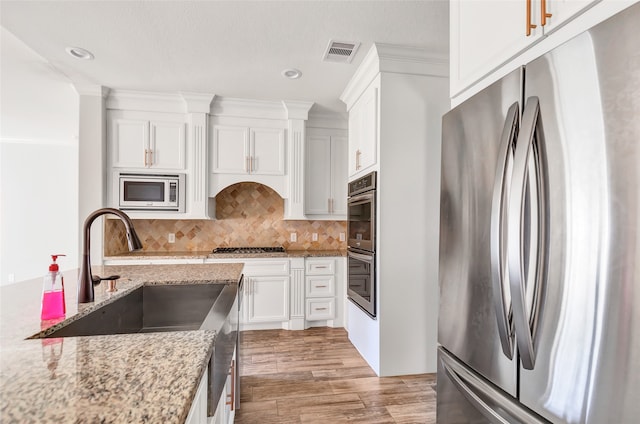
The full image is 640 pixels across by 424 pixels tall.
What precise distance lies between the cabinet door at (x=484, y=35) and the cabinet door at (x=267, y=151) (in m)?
2.55

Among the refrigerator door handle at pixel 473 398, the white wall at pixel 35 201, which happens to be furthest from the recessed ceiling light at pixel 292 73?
the white wall at pixel 35 201

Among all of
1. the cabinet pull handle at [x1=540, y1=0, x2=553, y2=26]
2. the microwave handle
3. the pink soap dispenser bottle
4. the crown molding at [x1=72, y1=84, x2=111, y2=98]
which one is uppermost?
the crown molding at [x1=72, y1=84, x2=111, y2=98]

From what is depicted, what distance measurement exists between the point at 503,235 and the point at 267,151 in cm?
311

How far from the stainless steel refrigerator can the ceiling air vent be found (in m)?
1.62

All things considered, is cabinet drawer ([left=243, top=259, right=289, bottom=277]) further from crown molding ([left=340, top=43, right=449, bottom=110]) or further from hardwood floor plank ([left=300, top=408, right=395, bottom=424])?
crown molding ([left=340, top=43, right=449, bottom=110])

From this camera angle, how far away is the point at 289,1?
1.98 m

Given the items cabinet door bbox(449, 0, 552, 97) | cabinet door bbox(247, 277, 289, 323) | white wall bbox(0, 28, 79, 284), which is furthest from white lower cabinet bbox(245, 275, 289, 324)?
white wall bbox(0, 28, 79, 284)

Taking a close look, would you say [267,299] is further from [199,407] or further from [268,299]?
[199,407]

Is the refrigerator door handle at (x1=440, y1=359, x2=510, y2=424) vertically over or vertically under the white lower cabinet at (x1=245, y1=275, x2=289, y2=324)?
over

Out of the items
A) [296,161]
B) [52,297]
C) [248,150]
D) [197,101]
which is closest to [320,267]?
[296,161]

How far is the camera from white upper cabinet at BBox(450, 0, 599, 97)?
0.91 meters

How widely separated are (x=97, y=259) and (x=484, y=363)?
3555mm

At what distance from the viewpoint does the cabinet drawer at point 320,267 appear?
3.65 metres

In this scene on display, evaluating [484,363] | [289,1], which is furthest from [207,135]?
[484,363]
